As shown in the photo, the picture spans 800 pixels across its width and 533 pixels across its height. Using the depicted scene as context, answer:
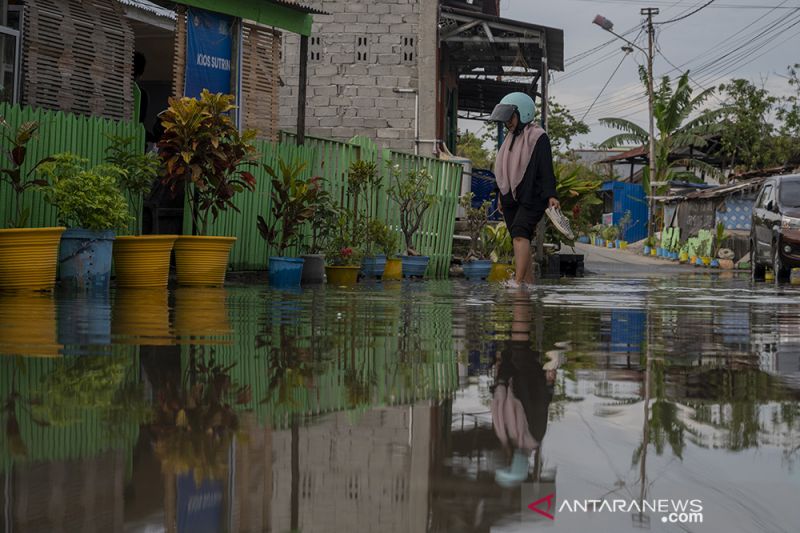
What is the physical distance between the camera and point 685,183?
169 feet

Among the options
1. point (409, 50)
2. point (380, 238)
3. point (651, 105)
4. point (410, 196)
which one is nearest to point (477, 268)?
point (410, 196)

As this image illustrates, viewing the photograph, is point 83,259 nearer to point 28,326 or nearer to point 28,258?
point 28,258

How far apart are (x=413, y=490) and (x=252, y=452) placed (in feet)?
1.82

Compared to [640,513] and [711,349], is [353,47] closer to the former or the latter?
[711,349]

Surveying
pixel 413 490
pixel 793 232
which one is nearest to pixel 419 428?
pixel 413 490

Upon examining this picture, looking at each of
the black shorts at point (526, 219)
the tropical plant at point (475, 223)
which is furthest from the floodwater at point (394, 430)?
the tropical plant at point (475, 223)

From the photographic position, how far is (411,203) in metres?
20.2

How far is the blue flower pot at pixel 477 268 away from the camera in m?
21.4

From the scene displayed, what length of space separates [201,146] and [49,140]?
1727 mm

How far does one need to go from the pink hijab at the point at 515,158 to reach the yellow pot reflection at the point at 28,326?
537cm

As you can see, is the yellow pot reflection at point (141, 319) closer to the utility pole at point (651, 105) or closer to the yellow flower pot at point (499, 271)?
the yellow flower pot at point (499, 271)

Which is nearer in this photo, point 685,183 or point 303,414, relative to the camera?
point 303,414

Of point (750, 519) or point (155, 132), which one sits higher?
point (155, 132)
